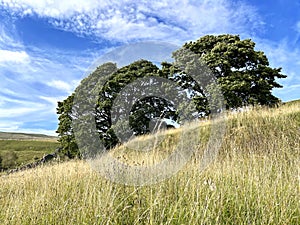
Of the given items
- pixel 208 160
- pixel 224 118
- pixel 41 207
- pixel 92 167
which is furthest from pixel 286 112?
pixel 41 207

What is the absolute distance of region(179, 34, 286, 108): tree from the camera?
18453 millimetres

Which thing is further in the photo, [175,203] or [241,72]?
[241,72]

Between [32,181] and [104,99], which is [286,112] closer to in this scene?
[32,181]

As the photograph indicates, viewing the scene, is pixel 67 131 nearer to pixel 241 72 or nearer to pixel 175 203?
pixel 241 72

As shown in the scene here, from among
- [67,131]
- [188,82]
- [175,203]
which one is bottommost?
[175,203]

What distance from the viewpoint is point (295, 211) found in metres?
3.10

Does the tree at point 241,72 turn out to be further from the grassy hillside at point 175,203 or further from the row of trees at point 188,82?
the grassy hillside at point 175,203

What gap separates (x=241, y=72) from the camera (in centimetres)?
1958

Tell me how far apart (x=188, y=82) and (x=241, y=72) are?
12.5ft

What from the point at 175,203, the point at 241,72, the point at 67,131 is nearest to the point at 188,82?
the point at 241,72

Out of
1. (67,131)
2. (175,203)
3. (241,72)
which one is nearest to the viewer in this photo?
(175,203)

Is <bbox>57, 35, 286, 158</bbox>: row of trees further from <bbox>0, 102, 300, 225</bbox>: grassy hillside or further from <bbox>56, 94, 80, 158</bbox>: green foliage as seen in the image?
<bbox>0, 102, 300, 225</bbox>: grassy hillside

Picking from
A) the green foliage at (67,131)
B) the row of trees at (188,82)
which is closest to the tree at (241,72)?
the row of trees at (188,82)

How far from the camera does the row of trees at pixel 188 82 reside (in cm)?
1895
